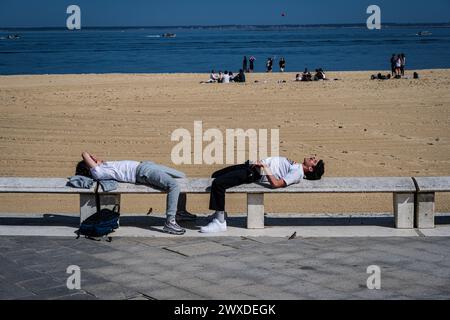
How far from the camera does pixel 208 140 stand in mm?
16156

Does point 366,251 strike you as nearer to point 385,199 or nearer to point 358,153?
point 385,199

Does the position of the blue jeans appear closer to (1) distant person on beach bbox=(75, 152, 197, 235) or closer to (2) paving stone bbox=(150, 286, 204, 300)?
(1) distant person on beach bbox=(75, 152, 197, 235)

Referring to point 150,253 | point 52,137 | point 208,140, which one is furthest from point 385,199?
point 52,137

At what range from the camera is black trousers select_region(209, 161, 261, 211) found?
7.61m

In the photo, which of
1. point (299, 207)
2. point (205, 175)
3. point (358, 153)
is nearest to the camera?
point (299, 207)

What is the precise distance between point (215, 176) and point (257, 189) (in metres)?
0.54

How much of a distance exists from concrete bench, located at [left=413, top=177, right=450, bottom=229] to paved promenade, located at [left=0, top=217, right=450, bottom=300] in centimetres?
17

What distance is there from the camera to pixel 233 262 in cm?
660

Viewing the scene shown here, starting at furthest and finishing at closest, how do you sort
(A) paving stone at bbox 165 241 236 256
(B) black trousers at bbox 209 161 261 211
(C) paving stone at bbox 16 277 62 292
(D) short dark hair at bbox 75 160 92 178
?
(D) short dark hair at bbox 75 160 92 178 < (B) black trousers at bbox 209 161 261 211 < (A) paving stone at bbox 165 241 236 256 < (C) paving stone at bbox 16 277 62 292

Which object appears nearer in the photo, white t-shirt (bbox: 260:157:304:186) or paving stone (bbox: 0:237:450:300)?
paving stone (bbox: 0:237:450:300)

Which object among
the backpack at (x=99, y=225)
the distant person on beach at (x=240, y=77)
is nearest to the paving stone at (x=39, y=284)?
the backpack at (x=99, y=225)

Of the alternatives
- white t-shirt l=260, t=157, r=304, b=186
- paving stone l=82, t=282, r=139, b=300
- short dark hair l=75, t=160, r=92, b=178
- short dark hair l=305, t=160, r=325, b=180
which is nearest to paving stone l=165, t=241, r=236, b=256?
white t-shirt l=260, t=157, r=304, b=186

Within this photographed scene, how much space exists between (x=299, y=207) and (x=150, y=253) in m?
3.92

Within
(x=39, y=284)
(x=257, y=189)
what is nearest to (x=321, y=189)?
(x=257, y=189)
